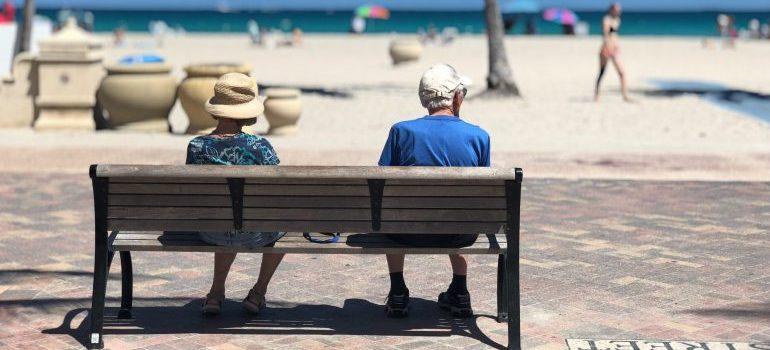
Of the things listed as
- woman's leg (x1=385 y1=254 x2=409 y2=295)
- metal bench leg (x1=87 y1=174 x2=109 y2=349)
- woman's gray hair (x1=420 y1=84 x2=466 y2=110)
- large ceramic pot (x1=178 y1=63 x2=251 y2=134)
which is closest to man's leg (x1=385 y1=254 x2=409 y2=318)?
woman's leg (x1=385 y1=254 x2=409 y2=295)

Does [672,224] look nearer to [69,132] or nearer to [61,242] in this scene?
[61,242]

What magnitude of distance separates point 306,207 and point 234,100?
730 millimetres

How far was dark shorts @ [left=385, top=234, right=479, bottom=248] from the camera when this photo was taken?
6160mm

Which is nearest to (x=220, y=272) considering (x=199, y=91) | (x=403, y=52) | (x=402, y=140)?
(x=402, y=140)

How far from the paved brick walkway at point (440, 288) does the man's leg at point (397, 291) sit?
9 cm

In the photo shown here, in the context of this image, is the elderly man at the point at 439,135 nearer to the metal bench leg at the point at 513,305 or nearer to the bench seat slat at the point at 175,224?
the metal bench leg at the point at 513,305

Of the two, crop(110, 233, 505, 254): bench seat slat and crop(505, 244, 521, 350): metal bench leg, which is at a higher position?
crop(110, 233, 505, 254): bench seat slat

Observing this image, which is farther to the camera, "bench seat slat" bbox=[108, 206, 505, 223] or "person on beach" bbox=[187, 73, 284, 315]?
"person on beach" bbox=[187, 73, 284, 315]

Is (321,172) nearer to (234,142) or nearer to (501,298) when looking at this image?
(234,142)

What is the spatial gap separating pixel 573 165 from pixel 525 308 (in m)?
6.71

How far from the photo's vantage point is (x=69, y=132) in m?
16.6

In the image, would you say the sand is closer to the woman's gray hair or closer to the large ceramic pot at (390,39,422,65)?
the large ceramic pot at (390,39,422,65)

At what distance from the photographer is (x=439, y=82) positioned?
632 cm

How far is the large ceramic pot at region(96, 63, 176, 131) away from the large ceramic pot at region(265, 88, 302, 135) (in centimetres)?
128
